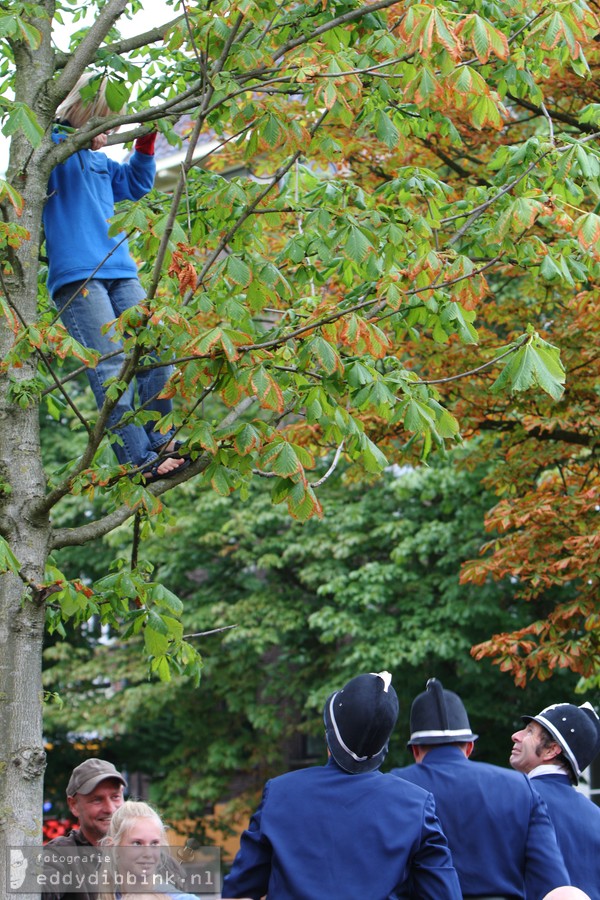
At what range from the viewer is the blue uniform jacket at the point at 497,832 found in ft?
14.9

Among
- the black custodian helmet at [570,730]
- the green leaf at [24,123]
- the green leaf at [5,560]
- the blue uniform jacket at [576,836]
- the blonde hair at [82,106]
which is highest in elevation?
the blonde hair at [82,106]

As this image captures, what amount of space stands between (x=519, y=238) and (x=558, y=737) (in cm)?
225

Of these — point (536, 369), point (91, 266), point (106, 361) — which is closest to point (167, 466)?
point (106, 361)

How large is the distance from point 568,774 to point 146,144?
3447 mm

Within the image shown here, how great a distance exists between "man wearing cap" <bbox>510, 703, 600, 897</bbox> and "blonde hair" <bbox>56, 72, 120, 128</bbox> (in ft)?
10.8

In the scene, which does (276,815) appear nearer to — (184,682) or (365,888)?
(365,888)

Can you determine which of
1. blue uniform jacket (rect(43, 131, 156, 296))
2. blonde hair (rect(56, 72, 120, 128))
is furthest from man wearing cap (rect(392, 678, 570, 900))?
blonde hair (rect(56, 72, 120, 128))

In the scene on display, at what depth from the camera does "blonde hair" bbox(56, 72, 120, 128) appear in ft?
18.9

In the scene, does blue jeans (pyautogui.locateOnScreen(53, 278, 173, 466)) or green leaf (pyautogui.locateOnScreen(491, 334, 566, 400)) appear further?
blue jeans (pyautogui.locateOnScreen(53, 278, 173, 466))

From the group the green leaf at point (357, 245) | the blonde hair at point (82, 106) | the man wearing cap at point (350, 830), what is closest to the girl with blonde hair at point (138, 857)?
the man wearing cap at point (350, 830)

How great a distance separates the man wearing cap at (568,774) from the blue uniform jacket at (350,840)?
129cm

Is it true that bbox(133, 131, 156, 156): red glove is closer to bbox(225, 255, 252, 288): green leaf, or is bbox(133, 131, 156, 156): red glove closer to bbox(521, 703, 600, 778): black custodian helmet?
bbox(225, 255, 252, 288): green leaf

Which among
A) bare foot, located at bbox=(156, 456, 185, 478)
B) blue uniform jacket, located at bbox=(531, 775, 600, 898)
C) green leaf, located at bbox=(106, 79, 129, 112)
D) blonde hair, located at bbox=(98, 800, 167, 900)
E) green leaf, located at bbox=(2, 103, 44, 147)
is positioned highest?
green leaf, located at bbox=(106, 79, 129, 112)

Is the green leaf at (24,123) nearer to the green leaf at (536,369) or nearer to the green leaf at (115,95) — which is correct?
the green leaf at (115,95)
